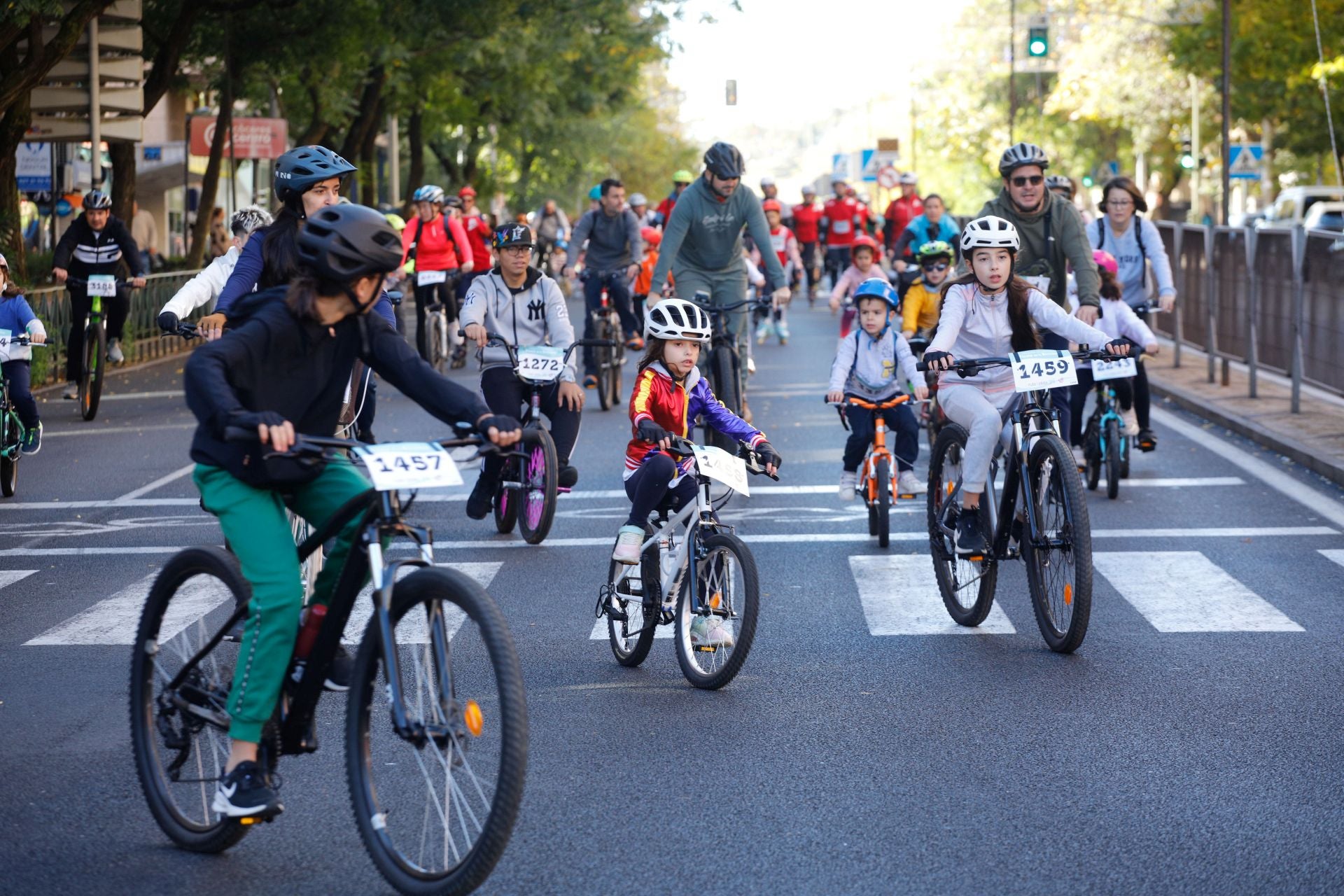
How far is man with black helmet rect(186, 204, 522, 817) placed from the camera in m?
5.14

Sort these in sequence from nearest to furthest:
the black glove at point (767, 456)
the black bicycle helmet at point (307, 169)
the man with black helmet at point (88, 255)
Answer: the black glove at point (767, 456) < the black bicycle helmet at point (307, 169) < the man with black helmet at point (88, 255)

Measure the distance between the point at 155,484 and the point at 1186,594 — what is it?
7.30 m

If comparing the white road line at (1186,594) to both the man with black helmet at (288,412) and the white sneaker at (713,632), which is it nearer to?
the white sneaker at (713,632)

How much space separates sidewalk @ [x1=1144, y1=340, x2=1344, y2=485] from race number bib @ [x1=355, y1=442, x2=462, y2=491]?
8983mm

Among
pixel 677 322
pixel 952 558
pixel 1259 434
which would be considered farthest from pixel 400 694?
pixel 1259 434

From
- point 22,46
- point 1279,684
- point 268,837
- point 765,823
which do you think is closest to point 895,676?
point 1279,684

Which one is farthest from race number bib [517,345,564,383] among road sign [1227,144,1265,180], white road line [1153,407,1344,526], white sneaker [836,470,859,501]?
road sign [1227,144,1265,180]

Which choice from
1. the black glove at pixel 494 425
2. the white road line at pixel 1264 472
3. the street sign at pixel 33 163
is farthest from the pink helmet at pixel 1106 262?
the street sign at pixel 33 163

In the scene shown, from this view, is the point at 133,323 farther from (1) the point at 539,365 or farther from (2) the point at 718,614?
(2) the point at 718,614

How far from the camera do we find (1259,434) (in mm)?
15023

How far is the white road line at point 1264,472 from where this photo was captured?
11.8m

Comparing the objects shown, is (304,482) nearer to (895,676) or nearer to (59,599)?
(895,676)

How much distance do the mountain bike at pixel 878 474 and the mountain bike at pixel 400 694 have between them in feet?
18.2

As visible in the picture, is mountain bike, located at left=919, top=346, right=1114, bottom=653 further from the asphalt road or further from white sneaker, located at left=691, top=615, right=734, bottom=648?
white sneaker, located at left=691, top=615, right=734, bottom=648
